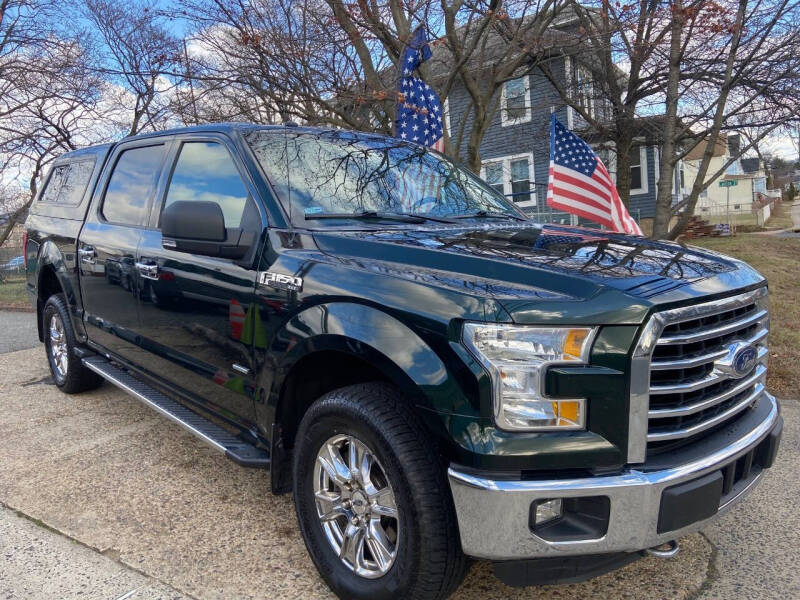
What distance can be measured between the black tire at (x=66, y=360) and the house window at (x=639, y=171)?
58.6 ft

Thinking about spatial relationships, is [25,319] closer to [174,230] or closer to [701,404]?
[174,230]

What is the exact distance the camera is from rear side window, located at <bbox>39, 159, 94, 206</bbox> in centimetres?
475

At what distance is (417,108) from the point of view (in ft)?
23.6

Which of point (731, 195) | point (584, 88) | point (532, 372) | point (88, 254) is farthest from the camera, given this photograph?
point (731, 195)

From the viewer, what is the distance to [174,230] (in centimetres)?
276

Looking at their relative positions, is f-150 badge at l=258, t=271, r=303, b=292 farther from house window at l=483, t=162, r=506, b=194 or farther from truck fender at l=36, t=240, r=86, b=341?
house window at l=483, t=162, r=506, b=194

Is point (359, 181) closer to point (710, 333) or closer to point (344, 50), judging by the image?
point (710, 333)

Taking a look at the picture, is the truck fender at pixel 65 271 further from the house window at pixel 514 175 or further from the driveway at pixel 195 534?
the house window at pixel 514 175

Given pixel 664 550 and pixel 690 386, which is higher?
pixel 690 386

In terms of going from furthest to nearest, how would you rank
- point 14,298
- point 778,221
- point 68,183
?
point 778,221
point 14,298
point 68,183

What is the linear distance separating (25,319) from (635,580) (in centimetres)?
1033

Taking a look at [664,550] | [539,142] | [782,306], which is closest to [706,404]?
[664,550]

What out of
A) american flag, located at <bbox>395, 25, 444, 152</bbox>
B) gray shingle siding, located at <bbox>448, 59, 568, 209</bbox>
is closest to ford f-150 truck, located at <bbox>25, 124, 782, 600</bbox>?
american flag, located at <bbox>395, 25, 444, 152</bbox>

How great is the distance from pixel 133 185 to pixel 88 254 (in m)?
0.64
